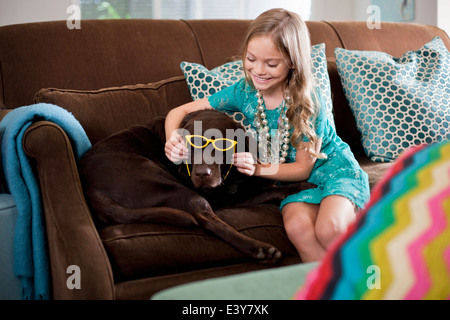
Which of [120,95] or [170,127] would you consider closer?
[170,127]

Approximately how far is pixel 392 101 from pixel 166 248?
141 centimetres

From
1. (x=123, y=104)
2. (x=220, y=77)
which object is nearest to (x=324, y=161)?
(x=220, y=77)

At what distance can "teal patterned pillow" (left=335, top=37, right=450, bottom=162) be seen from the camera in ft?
7.68

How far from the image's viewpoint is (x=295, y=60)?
178 centimetres

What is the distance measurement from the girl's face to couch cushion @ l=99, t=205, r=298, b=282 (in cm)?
52

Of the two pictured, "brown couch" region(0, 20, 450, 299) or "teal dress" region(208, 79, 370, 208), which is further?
"teal dress" region(208, 79, 370, 208)
